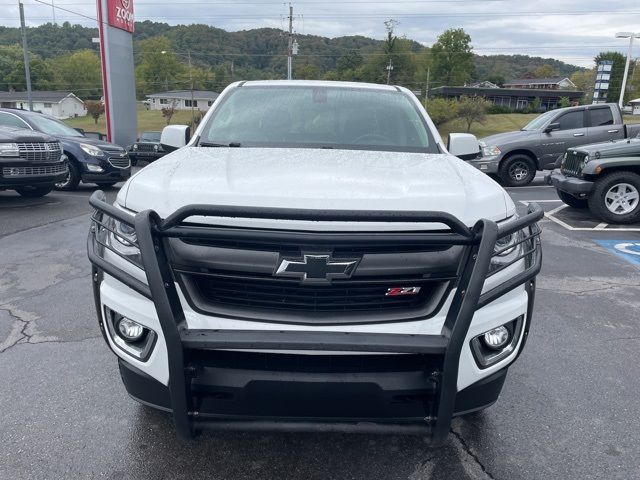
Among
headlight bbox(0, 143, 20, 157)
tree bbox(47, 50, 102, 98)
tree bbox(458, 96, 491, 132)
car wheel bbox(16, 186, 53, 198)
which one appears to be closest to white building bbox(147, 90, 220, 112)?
tree bbox(47, 50, 102, 98)

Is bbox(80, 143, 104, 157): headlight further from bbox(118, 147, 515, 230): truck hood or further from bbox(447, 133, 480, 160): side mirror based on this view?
bbox(447, 133, 480, 160): side mirror

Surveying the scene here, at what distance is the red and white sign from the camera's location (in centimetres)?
2284

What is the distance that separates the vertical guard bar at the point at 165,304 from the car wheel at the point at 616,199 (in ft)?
26.1

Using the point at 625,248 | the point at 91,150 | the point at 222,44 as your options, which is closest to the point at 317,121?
the point at 625,248

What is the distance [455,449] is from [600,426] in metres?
0.87

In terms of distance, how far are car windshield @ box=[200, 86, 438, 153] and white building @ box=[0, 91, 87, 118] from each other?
247 feet

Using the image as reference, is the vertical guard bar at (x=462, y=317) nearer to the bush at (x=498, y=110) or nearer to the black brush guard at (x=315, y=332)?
the black brush guard at (x=315, y=332)

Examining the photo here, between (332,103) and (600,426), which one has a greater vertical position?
(332,103)

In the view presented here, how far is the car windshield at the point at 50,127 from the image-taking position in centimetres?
1054

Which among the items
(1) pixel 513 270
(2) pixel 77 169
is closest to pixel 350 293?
(1) pixel 513 270

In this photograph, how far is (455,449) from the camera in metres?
2.67

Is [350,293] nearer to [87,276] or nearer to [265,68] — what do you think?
[87,276]

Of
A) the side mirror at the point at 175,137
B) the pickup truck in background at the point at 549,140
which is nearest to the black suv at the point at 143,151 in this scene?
the pickup truck in background at the point at 549,140

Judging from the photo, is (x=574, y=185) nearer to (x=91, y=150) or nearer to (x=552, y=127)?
(x=552, y=127)
